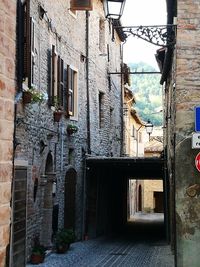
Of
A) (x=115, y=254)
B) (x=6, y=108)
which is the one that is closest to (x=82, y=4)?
(x=115, y=254)

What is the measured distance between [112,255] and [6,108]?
12.8m

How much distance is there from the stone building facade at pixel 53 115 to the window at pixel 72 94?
0.03 meters

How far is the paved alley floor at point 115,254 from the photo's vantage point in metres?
13.5

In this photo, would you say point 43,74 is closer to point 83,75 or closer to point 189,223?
point 83,75

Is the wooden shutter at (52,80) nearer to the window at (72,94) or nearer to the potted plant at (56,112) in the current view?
the potted plant at (56,112)

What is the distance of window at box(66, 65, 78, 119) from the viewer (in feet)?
54.0

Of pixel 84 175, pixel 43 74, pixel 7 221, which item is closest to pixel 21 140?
pixel 43 74

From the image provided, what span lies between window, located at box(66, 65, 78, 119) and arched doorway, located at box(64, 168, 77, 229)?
1.90 metres

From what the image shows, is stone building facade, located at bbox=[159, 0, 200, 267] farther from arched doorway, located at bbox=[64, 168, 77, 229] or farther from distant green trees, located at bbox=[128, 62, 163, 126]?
distant green trees, located at bbox=[128, 62, 163, 126]

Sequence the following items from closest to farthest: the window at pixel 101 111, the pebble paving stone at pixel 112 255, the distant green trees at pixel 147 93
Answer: the pebble paving stone at pixel 112 255 < the window at pixel 101 111 < the distant green trees at pixel 147 93

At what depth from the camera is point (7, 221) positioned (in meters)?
3.33

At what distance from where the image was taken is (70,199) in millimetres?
17141

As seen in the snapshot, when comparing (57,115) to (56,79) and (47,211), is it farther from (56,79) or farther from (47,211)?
(47,211)

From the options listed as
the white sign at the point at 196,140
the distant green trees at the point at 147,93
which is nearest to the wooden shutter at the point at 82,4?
the white sign at the point at 196,140
